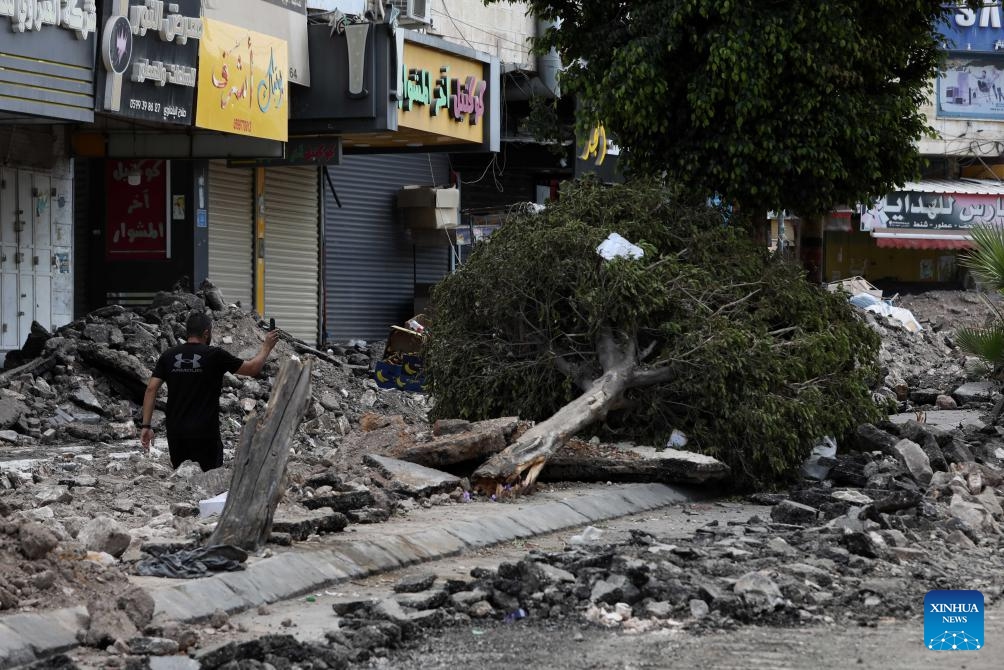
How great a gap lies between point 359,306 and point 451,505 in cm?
1713

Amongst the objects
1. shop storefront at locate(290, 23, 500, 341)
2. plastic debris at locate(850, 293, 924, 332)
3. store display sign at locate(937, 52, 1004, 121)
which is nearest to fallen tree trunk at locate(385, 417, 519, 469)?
shop storefront at locate(290, 23, 500, 341)

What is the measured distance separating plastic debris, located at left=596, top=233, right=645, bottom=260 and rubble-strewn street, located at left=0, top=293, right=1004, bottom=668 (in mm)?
1731

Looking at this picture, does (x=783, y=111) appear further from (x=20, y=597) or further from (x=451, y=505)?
(x=20, y=597)

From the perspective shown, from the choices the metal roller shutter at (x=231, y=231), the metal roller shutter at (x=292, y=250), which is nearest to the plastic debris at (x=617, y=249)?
the metal roller shutter at (x=231, y=231)

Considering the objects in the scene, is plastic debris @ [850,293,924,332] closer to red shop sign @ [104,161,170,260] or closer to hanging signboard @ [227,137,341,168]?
hanging signboard @ [227,137,341,168]

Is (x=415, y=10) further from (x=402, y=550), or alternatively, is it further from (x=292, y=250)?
(x=402, y=550)

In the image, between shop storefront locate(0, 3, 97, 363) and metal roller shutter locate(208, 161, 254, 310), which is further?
metal roller shutter locate(208, 161, 254, 310)

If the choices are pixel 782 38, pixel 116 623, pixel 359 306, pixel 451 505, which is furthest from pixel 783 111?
pixel 359 306

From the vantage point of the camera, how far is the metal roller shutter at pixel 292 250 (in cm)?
2338

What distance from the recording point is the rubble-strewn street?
21.5 ft

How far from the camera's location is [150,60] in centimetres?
1705

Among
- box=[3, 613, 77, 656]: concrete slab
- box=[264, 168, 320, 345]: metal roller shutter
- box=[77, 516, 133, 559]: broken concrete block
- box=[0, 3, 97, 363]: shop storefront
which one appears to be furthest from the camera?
box=[264, 168, 320, 345]: metal roller shutter

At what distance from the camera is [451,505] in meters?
10.4

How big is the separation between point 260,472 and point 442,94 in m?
15.7
